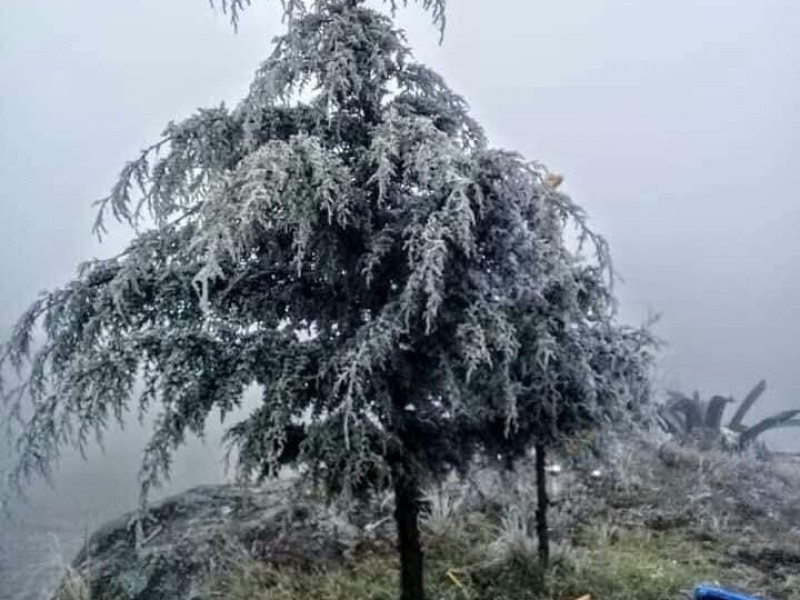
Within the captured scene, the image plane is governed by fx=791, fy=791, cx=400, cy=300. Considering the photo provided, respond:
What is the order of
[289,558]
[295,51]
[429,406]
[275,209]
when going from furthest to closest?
1. [289,558]
2. [429,406]
3. [295,51]
4. [275,209]

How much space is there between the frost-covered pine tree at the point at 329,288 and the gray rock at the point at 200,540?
2.66 feet

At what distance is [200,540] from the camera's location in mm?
2688

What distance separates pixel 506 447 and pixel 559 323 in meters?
0.45

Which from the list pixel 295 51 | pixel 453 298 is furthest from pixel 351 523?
pixel 295 51

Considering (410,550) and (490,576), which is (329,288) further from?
(490,576)

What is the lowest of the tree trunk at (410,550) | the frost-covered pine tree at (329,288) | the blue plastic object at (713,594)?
the blue plastic object at (713,594)

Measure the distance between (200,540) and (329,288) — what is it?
4.45 feet

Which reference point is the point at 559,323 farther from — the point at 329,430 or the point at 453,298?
the point at 329,430

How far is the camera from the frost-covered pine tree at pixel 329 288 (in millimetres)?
1483

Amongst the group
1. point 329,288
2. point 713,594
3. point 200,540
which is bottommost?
point 713,594

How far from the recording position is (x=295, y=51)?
164 centimetres

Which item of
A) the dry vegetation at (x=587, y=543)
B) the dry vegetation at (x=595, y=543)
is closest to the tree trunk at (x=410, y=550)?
the dry vegetation at (x=587, y=543)

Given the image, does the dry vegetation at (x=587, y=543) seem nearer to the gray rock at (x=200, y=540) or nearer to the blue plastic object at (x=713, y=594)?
the gray rock at (x=200, y=540)

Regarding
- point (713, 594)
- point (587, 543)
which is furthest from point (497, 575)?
point (713, 594)
